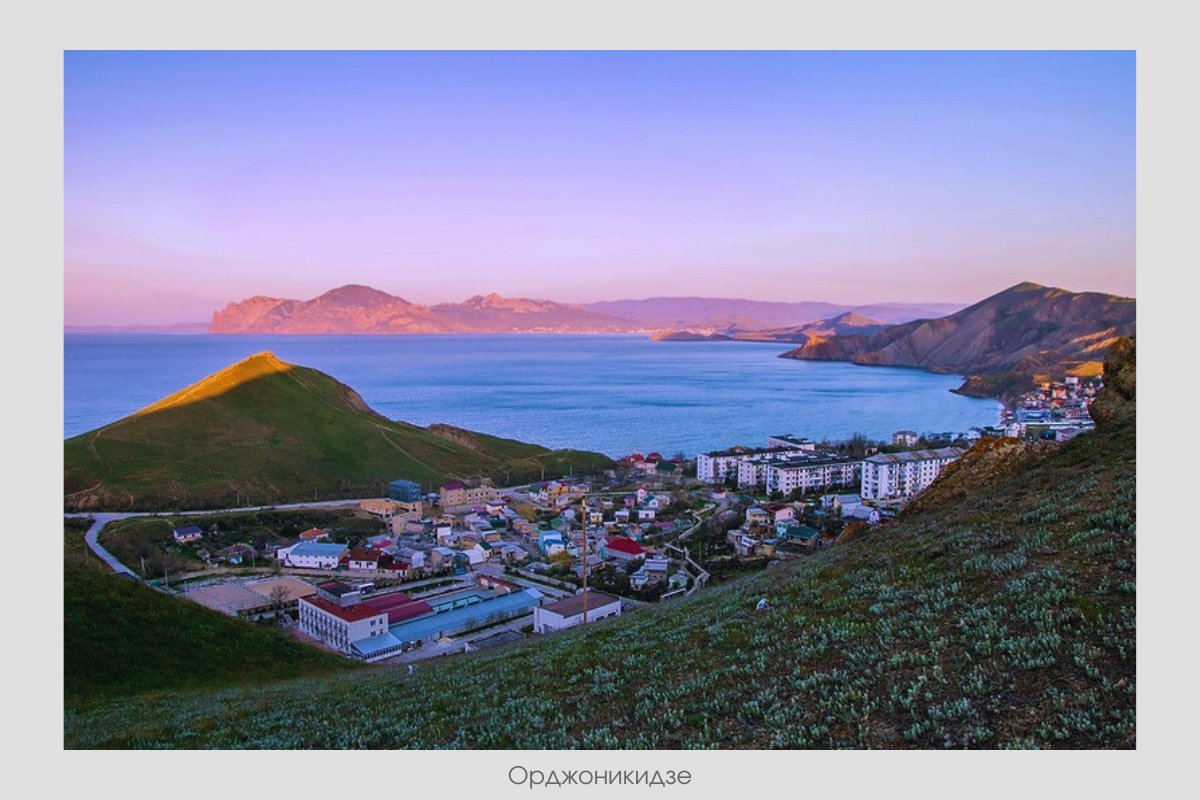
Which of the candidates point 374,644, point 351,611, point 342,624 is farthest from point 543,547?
point 374,644

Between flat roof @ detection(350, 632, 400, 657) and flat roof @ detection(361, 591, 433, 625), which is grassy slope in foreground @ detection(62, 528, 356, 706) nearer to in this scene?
flat roof @ detection(350, 632, 400, 657)

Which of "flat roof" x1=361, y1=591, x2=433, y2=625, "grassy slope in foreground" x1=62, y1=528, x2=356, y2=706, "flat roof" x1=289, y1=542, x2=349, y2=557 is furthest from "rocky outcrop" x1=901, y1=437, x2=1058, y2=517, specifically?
"flat roof" x1=289, y1=542, x2=349, y2=557

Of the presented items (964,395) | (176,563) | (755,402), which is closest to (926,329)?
(964,395)

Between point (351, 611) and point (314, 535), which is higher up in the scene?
point (351, 611)

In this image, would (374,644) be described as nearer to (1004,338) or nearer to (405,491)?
(405,491)

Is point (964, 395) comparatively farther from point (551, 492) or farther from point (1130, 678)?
point (1130, 678)
